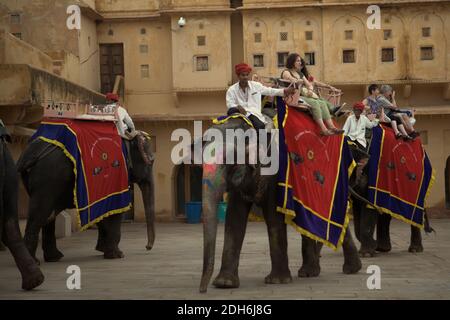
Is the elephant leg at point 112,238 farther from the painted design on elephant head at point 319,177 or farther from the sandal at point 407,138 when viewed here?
the painted design on elephant head at point 319,177

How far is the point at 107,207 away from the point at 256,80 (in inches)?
169

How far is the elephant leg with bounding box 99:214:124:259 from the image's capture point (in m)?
13.7

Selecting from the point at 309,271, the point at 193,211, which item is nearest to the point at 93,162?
the point at 309,271

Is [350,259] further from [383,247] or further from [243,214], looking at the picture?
[383,247]

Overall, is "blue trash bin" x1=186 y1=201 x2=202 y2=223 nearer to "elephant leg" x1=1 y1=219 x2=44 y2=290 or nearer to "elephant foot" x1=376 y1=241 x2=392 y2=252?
"elephant foot" x1=376 y1=241 x2=392 y2=252

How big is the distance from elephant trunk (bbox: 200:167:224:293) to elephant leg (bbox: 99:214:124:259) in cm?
514

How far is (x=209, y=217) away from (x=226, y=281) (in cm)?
100

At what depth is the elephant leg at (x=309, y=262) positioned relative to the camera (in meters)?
10.3

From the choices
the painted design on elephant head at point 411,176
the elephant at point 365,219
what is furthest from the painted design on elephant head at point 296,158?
the painted design on elephant head at point 411,176

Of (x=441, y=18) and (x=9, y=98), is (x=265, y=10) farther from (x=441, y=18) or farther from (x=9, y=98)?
(x=9, y=98)

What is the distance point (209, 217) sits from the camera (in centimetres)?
849

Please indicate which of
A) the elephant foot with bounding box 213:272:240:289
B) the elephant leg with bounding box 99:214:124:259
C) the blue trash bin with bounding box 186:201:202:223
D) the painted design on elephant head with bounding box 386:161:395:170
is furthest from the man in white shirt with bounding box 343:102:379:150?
the blue trash bin with bounding box 186:201:202:223
